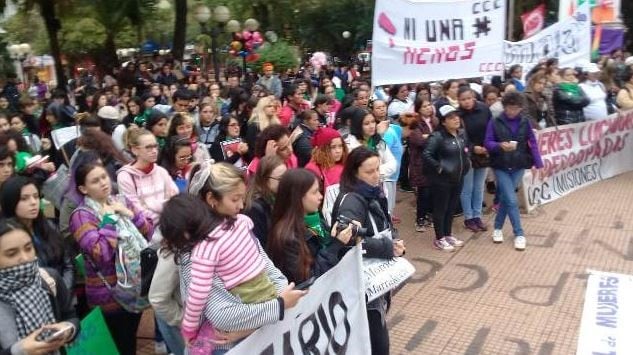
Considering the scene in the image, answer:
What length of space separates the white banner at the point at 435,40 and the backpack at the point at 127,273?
4007 millimetres

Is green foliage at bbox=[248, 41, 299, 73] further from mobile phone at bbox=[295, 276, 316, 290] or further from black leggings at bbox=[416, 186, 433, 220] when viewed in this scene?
mobile phone at bbox=[295, 276, 316, 290]

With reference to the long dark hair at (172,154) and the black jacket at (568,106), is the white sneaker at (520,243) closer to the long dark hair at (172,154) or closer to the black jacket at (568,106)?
the black jacket at (568,106)

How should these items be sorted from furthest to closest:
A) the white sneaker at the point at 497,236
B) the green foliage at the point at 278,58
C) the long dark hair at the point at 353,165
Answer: the green foliage at the point at 278,58 < the white sneaker at the point at 497,236 < the long dark hair at the point at 353,165

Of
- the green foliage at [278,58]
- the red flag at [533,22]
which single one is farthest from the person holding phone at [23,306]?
the green foliage at [278,58]

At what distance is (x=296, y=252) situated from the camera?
307 centimetres

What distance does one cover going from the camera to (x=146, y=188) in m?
4.22

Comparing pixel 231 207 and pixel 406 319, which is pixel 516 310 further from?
pixel 231 207

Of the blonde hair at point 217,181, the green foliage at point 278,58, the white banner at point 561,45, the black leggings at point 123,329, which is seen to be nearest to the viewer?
the blonde hair at point 217,181

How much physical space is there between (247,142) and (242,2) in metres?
21.6

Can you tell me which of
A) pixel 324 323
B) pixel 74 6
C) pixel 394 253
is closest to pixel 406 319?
pixel 394 253

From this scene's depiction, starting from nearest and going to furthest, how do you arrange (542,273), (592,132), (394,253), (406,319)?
(394,253) < (406,319) < (542,273) < (592,132)

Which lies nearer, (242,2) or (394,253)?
(394,253)

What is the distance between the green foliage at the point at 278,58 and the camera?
59.0 ft

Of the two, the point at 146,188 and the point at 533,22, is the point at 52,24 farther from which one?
the point at 146,188
